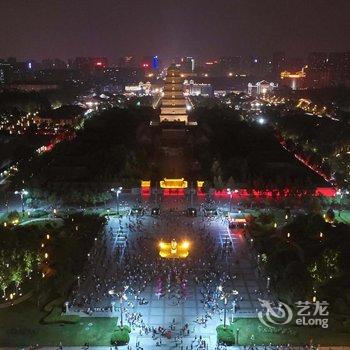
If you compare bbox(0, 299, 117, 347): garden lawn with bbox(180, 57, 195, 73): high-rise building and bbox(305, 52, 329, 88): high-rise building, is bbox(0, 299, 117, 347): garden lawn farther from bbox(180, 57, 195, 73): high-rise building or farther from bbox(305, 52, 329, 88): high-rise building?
bbox(180, 57, 195, 73): high-rise building

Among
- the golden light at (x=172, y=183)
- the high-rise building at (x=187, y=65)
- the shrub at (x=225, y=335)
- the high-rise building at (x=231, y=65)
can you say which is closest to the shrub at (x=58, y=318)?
the shrub at (x=225, y=335)

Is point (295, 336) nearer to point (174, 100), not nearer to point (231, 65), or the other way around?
point (174, 100)

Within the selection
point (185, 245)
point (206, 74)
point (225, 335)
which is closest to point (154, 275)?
point (185, 245)

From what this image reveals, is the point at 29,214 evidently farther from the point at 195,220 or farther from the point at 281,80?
the point at 281,80

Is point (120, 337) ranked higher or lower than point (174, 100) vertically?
lower

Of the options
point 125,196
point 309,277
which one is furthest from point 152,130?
point 309,277

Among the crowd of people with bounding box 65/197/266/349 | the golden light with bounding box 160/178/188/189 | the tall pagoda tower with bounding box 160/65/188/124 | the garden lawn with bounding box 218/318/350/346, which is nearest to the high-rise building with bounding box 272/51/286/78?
the tall pagoda tower with bounding box 160/65/188/124

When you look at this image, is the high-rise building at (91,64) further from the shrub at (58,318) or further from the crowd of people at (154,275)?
the shrub at (58,318)

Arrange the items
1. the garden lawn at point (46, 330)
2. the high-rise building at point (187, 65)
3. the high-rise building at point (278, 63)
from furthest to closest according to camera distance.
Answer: the high-rise building at point (187, 65) < the high-rise building at point (278, 63) < the garden lawn at point (46, 330)
